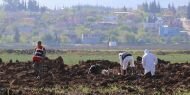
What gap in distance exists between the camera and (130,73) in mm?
27500

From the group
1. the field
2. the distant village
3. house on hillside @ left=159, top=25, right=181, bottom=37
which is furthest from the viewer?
house on hillside @ left=159, top=25, right=181, bottom=37

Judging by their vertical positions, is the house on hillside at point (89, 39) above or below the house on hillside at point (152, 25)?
below

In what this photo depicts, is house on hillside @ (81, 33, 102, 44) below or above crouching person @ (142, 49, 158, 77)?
below

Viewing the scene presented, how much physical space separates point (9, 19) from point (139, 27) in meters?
43.3

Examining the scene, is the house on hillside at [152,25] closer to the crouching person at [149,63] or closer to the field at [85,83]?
the field at [85,83]

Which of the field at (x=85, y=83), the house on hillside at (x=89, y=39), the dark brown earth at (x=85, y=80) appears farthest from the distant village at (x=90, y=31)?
the field at (x=85, y=83)

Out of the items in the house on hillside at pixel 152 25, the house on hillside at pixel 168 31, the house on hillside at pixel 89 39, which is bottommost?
the house on hillside at pixel 89 39

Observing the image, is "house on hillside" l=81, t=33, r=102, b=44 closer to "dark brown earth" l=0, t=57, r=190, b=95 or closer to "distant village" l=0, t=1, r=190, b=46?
"distant village" l=0, t=1, r=190, b=46

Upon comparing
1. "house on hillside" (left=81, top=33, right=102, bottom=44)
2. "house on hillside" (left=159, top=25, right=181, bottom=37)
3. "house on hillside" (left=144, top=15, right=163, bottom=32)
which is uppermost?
"house on hillside" (left=144, top=15, right=163, bottom=32)

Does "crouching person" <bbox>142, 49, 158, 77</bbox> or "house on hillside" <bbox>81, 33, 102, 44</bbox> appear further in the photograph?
"house on hillside" <bbox>81, 33, 102, 44</bbox>

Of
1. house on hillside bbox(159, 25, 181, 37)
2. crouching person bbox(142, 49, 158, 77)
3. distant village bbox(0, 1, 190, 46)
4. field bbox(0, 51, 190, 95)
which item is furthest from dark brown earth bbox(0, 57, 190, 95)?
house on hillside bbox(159, 25, 181, 37)

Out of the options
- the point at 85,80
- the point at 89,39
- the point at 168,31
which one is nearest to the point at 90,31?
the point at 168,31

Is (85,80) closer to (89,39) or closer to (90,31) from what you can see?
(89,39)

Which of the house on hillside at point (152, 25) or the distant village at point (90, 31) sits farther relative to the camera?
the house on hillside at point (152, 25)
